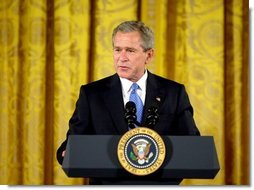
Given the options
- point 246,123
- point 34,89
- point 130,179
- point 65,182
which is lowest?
point 65,182

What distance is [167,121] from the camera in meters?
1.62

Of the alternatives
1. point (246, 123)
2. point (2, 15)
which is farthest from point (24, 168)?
point (246, 123)

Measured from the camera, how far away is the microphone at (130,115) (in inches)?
59.0

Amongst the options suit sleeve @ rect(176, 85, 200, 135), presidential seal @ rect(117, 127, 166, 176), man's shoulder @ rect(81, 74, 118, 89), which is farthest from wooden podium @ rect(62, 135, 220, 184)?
man's shoulder @ rect(81, 74, 118, 89)

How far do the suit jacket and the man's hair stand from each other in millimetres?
112

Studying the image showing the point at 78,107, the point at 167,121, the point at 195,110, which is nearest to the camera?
the point at 167,121

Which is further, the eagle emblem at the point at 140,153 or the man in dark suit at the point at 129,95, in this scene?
the man in dark suit at the point at 129,95

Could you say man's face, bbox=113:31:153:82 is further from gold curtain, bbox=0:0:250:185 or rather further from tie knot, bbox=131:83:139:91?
gold curtain, bbox=0:0:250:185

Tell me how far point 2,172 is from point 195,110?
796mm

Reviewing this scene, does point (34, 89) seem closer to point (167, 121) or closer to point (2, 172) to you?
point (2, 172)

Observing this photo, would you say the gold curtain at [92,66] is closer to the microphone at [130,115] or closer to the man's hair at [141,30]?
the man's hair at [141,30]

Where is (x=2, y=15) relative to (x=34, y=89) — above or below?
above

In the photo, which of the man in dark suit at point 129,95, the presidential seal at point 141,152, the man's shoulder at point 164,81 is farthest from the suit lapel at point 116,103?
the presidential seal at point 141,152

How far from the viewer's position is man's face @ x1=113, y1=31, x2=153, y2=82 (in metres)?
1.66
